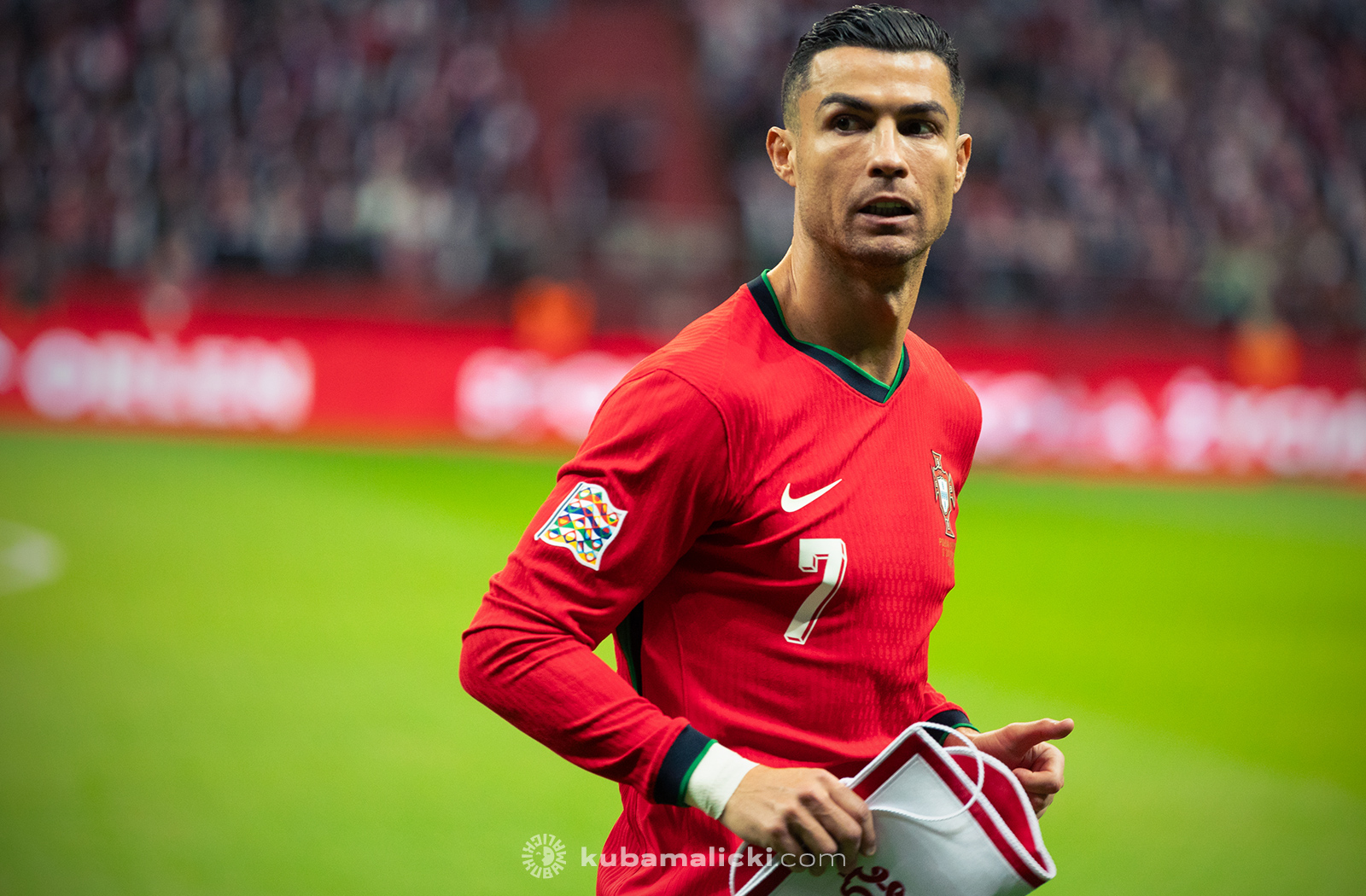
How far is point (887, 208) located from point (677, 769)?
1006 mm

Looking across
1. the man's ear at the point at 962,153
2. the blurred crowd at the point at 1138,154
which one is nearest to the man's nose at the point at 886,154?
the man's ear at the point at 962,153

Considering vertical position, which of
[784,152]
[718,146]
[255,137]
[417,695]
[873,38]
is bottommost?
[417,695]

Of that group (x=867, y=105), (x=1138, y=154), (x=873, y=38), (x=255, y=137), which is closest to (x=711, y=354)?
(x=867, y=105)

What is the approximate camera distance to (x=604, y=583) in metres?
2.08

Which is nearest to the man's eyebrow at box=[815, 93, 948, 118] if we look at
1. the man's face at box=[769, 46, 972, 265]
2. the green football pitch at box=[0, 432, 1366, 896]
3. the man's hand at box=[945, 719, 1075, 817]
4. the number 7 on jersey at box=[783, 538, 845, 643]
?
the man's face at box=[769, 46, 972, 265]

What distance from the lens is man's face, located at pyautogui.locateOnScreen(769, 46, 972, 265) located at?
2.27m

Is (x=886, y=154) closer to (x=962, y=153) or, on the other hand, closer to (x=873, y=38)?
(x=873, y=38)

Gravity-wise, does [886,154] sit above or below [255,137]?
below

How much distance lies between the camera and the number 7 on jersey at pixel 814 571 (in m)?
2.20

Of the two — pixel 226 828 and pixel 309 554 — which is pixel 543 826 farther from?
pixel 309 554

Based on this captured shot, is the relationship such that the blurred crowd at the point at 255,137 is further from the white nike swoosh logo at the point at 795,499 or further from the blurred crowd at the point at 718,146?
Result: the white nike swoosh logo at the point at 795,499

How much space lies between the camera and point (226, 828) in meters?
4.98

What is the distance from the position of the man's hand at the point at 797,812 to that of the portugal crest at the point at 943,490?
66 cm

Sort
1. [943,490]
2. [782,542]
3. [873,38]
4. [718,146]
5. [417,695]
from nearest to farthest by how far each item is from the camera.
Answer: [782,542] → [873,38] → [943,490] → [417,695] → [718,146]
